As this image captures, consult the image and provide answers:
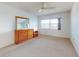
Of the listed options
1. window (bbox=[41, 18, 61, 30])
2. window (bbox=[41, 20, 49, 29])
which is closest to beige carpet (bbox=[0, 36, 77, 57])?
window (bbox=[41, 18, 61, 30])

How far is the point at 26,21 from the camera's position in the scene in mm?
6305

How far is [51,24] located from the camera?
8.65 m

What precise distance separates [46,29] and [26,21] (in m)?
3.24

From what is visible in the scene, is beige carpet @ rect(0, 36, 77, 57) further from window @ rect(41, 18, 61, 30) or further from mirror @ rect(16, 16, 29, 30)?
window @ rect(41, 18, 61, 30)

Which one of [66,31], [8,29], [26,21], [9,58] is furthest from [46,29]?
[9,58]

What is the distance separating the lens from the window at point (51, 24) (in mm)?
8055

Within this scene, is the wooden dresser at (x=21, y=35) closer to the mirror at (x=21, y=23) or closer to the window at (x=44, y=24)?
the mirror at (x=21, y=23)

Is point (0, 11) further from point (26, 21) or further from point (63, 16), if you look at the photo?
point (63, 16)

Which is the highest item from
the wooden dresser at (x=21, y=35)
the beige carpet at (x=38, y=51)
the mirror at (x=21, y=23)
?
the mirror at (x=21, y=23)

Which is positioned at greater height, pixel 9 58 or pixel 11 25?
pixel 11 25

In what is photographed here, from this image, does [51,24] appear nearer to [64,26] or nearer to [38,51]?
[64,26]

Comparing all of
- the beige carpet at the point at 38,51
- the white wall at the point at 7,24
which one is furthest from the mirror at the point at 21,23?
the beige carpet at the point at 38,51

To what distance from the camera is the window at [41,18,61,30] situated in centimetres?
805

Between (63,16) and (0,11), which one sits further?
(63,16)
